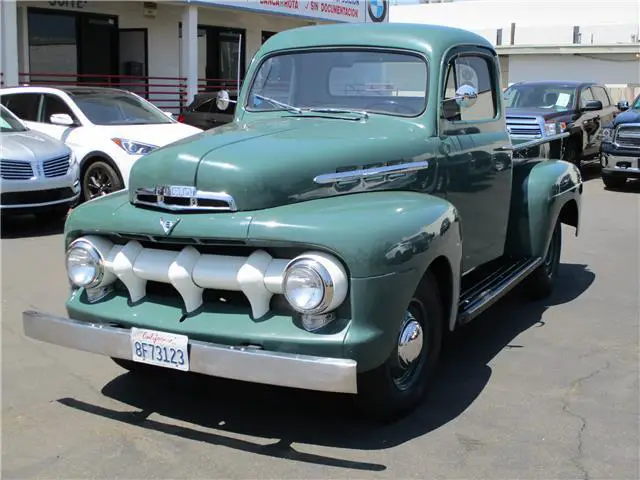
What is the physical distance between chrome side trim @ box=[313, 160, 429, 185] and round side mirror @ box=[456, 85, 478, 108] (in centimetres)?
54

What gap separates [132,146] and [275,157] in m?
6.31

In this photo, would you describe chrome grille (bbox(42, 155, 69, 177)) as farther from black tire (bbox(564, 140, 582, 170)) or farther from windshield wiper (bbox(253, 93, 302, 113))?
black tire (bbox(564, 140, 582, 170))

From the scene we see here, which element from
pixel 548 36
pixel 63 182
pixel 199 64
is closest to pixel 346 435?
pixel 63 182

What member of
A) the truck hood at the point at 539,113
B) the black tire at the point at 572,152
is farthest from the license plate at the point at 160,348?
the black tire at the point at 572,152

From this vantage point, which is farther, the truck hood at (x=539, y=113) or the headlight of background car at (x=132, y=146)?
the truck hood at (x=539, y=113)

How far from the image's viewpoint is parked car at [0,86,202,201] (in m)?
9.79

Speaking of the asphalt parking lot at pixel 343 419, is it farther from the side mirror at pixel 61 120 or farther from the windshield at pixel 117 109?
the windshield at pixel 117 109

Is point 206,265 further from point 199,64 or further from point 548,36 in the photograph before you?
point 548,36

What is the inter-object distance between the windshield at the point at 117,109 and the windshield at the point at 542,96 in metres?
6.98

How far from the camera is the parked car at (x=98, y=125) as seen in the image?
9789mm

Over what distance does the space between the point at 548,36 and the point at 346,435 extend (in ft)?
129

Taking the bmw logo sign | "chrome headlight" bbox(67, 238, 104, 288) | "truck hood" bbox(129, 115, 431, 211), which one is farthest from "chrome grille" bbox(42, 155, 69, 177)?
the bmw logo sign

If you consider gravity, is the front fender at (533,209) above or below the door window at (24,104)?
below

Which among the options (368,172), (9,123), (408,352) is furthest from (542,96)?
(408,352)
